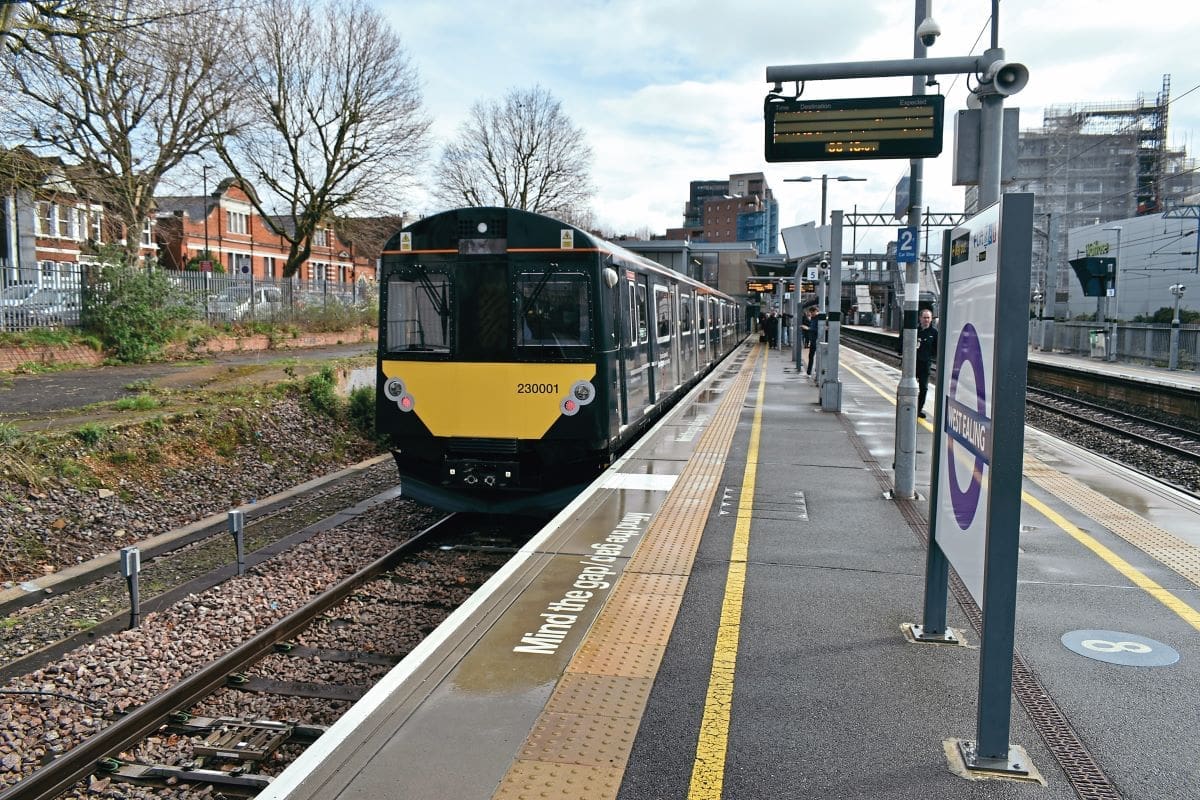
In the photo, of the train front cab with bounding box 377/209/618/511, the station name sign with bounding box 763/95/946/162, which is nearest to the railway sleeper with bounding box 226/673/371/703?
the train front cab with bounding box 377/209/618/511

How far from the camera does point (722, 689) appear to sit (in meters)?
4.41

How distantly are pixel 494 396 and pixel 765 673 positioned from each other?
5240 millimetres

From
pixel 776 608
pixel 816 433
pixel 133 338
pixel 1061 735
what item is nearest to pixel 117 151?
pixel 133 338

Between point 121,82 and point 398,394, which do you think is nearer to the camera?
point 398,394

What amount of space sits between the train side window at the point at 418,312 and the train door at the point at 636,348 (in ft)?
7.02

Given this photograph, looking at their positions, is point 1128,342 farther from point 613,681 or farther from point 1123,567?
point 613,681

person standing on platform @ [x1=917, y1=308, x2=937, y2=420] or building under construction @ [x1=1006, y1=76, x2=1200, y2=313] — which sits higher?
building under construction @ [x1=1006, y1=76, x2=1200, y2=313]

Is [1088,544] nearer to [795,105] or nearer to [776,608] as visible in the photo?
[776,608]

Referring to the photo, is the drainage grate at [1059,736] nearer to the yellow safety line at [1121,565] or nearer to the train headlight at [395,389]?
the yellow safety line at [1121,565]

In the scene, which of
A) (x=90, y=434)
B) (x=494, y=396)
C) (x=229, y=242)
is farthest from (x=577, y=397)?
(x=229, y=242)

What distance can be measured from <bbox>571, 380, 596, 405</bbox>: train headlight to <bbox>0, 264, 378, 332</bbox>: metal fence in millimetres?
13506

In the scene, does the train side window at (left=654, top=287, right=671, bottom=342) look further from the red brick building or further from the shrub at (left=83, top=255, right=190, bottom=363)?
the red brick building

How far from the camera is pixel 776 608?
5.63m

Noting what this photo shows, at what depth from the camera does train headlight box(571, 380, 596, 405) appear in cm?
919
